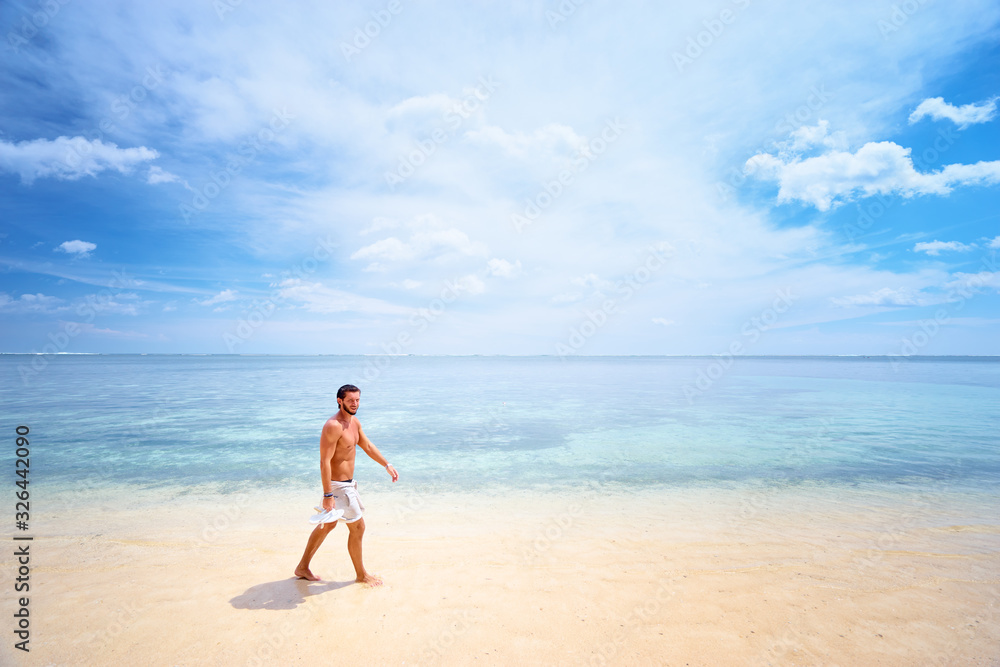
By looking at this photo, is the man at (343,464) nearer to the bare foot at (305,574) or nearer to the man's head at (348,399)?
the man's head at (348,399)

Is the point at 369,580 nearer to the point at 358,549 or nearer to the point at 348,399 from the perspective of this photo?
the point at 358,549

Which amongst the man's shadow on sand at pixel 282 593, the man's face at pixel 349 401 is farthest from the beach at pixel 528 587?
the man's face at pixel 349 401

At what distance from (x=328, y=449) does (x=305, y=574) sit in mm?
2131

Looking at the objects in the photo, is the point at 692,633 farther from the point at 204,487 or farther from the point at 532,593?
the point at 204,487

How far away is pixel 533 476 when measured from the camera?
12.5 meters

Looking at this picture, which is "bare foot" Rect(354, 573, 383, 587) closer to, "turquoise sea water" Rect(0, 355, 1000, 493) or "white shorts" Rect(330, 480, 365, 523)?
"white shorts" Rect(330, 480, 365, 523)

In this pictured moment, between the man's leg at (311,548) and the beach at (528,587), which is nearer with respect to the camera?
the beach at (528,587)

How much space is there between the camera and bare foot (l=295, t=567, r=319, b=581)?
19.6 feet

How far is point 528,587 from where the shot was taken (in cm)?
591

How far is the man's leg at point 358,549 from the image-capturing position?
568 centimetres

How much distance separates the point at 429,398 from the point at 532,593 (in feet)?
91.6

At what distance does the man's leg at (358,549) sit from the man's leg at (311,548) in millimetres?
300

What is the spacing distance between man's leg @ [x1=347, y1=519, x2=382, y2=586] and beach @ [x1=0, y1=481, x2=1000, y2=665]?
0.56 ft

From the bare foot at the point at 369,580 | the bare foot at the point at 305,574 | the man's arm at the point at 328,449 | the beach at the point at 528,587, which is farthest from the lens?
the bare foot at the point at 305,574
